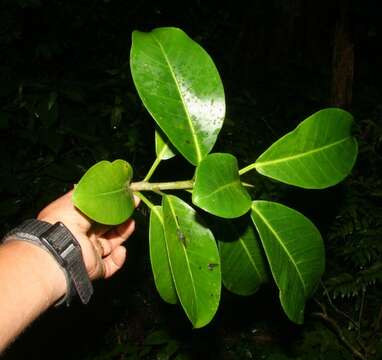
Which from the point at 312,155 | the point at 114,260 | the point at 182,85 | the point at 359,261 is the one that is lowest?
the point at 359,261

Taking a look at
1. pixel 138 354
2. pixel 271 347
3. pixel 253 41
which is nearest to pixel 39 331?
pixel 138 354

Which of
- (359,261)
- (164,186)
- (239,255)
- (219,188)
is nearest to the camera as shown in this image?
(219,188)

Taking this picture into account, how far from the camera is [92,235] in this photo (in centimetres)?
132

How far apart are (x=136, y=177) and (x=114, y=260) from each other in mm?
1160

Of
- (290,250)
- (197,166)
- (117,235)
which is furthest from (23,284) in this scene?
(290,250)

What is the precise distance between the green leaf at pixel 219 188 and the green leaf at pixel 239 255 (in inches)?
13.4

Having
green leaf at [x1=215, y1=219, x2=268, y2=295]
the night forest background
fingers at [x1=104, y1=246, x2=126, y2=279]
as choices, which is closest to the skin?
fingers at [x1=104, y1=246, x2=126, y2=279]

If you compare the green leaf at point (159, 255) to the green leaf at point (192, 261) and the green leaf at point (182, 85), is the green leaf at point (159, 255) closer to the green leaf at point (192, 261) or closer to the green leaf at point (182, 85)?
the green leaf at point (192, 261)

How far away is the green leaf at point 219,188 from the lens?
2.60ft

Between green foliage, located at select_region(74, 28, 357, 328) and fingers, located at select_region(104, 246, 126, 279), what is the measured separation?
42cm

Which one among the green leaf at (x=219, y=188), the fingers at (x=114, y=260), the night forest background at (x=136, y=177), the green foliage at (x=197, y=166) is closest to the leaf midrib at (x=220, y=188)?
the green leaf at (x=219, y=188)

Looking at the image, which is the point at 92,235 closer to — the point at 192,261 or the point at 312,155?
the point at 192,261

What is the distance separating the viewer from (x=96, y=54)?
10.5 feet

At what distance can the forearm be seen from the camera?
40.1 inches
